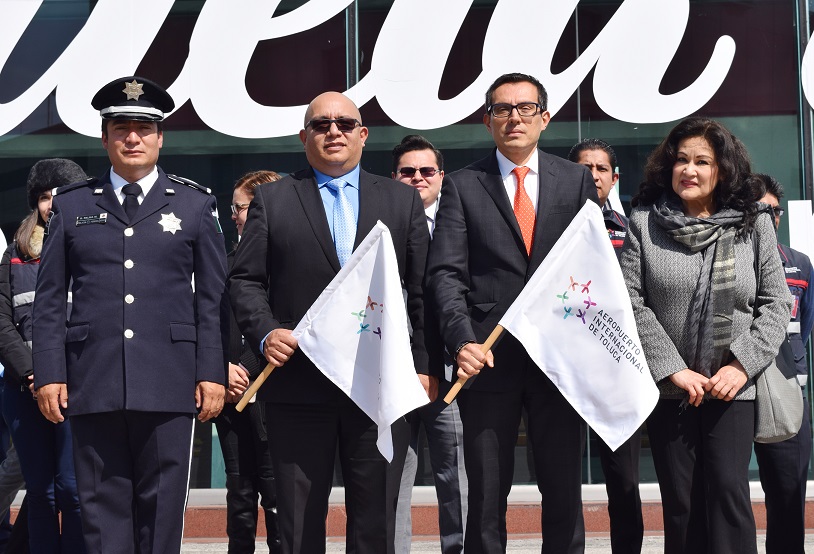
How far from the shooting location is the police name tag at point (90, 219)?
467 centimetres

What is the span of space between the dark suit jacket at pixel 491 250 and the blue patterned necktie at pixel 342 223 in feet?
1.11

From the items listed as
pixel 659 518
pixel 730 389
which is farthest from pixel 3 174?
pixel 730 389

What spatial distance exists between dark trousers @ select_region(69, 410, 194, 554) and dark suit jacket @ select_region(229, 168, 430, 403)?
46 centimetres

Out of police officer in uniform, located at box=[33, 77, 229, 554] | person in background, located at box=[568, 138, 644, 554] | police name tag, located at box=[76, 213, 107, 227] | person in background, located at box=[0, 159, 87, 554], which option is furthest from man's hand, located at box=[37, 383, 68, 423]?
person in background, located at box=[568, 138, 644, 554]

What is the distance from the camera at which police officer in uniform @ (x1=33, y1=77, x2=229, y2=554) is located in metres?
4.55

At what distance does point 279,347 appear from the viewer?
4.39 meters

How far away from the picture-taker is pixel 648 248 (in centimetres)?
480

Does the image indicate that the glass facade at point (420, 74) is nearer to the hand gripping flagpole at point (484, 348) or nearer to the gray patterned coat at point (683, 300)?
the gray patterned coat at point (683, 300)

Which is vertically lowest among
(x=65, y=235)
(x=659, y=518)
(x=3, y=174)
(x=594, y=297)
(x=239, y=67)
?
(x=659, y=518)

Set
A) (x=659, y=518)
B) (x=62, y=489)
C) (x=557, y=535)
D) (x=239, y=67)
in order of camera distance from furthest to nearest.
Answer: (x=239, y=67) < (x=659, y=518) < (x=62, y=489) < (x=557, y=535)

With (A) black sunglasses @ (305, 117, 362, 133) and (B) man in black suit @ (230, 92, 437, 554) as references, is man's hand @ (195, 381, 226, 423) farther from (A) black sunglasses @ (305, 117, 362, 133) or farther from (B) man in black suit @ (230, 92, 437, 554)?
(A) black sunglasses @ (305, 117, 362, 133)

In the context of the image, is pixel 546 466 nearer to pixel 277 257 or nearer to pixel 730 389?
pixel 730 389

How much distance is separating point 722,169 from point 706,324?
2.23 feet

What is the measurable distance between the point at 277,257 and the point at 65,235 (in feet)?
2.94
